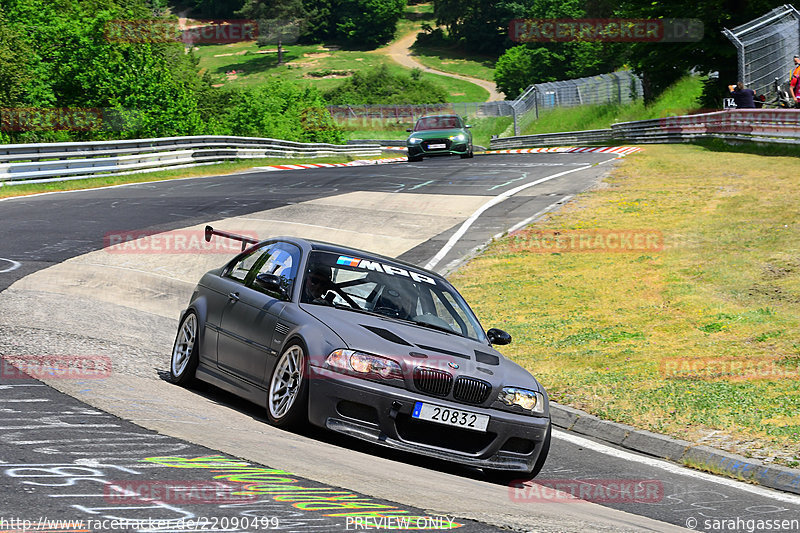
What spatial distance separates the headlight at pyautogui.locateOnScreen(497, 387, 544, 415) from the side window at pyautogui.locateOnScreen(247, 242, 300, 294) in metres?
1.94

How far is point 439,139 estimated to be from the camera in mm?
35812

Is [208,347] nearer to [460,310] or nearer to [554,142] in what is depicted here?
[460,310]

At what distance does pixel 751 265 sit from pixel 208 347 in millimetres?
9927

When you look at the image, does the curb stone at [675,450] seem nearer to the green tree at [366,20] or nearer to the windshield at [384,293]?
the windshield at [384,293]

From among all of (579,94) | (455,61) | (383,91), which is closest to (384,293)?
(579,94)

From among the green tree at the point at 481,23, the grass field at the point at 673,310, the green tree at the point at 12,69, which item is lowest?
the grass field at the point at 673,310

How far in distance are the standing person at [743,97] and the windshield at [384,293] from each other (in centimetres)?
2670

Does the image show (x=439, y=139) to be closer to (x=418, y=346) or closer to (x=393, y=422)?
(x=418, y=346)

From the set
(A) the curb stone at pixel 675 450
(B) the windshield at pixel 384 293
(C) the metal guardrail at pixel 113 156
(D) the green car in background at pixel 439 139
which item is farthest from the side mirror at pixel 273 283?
(D) the green car in background at pixel 439 139

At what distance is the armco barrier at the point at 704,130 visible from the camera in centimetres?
2877

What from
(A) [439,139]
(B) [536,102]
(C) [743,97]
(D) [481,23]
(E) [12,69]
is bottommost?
(A) [439,139]

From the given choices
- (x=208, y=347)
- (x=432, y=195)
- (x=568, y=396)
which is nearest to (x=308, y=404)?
(x=208, y=347)

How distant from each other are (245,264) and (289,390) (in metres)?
2.13

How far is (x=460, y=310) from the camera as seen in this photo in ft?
27.2
